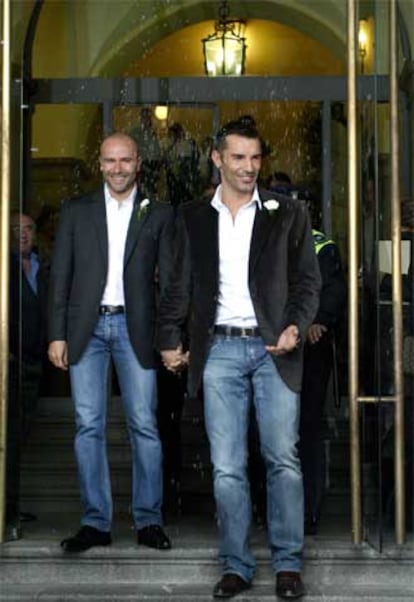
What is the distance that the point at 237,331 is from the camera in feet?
18.9

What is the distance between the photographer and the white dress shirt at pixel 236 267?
5766mm

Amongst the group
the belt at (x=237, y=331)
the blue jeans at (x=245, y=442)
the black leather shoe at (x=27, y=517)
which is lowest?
the black leather shoe at (x=27, y=517)

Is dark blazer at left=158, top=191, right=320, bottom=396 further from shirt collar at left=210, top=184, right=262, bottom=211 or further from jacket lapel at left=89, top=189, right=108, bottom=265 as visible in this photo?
jacket lapel at left=89, top=189, right=108, bottom=265

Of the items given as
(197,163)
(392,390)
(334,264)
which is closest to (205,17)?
(197,163)

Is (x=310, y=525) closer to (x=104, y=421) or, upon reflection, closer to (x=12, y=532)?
(x=104, y=421)

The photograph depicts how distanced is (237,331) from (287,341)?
0.25 m

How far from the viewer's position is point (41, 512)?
743 centimetres

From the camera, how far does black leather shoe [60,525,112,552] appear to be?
20.2 ft

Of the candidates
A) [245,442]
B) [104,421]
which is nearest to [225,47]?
[104,421]

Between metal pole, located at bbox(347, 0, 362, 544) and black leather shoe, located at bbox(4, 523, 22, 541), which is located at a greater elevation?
metal pole, located at bbox(347, 0, 362, 544)

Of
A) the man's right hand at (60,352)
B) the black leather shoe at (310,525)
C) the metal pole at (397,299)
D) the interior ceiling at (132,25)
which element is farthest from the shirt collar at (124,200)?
the interior ceiling at (132,25)

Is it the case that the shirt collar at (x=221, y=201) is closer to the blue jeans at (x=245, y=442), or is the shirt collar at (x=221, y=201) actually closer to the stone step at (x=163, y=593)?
the blue jeans at (x=245, y=442)

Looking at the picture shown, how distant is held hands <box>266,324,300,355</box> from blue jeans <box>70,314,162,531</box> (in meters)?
0.78

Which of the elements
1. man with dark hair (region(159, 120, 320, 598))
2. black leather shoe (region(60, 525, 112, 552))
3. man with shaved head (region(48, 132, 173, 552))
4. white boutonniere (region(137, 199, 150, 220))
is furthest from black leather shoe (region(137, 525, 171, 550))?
white boutonniere (region(137, 199, 150, 220))
